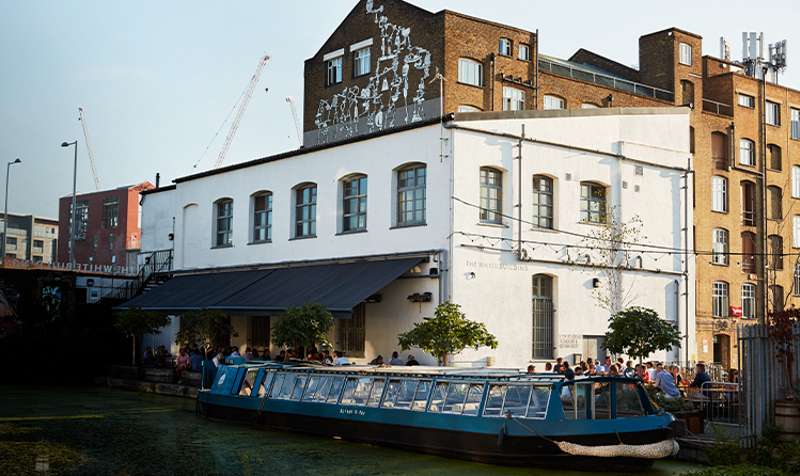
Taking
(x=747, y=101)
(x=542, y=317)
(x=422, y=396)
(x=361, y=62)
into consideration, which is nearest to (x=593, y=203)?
(x=542, y=317)

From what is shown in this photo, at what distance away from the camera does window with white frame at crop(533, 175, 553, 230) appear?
26.8 meters

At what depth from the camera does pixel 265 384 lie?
20.1 metres

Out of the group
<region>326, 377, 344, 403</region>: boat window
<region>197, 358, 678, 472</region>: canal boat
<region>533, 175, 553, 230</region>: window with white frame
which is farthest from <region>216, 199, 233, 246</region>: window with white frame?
<region>326, 377, 344, 403</region>: boat window

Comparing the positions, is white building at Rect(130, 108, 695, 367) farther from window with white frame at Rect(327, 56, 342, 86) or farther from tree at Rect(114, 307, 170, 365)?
window with white frame at Rect(327, 56, 342, 86)

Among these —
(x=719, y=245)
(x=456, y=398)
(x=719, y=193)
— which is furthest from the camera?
(x=719, y=193)

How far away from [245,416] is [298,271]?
9.93 metres

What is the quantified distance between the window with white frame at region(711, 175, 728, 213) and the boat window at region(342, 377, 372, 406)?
28.0 metres

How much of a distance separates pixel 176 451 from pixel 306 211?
1597 centimetres

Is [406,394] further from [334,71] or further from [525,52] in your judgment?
[334,71]

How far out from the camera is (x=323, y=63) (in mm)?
45500

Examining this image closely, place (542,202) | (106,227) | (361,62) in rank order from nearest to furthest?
(542,202) → (361,62) → (106,227)

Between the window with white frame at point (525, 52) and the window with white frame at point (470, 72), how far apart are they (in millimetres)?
2988

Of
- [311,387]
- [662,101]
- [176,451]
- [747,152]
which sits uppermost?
[662,101]

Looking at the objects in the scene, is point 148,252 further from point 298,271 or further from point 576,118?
point 576,118
